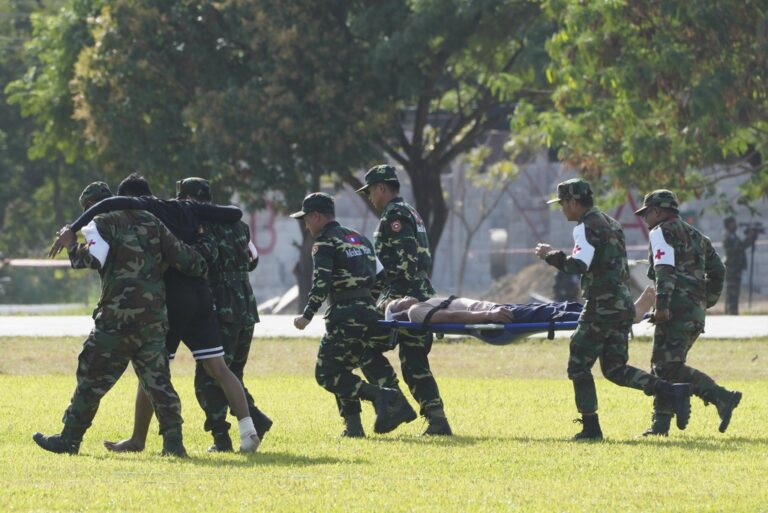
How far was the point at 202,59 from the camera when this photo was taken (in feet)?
113

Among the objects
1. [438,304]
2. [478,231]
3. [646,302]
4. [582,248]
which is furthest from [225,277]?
[478,231]

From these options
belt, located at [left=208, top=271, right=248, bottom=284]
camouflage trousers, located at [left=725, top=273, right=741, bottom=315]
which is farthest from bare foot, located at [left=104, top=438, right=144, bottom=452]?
camouflage trousers, located at [left=725, top=273, right=741, bottom=315]

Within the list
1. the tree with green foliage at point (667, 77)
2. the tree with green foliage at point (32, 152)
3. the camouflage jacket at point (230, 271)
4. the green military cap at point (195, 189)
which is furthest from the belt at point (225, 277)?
the tree with green foliage at point (32, 152)

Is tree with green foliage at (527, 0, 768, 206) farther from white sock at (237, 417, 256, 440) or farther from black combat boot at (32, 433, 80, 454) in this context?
black combat boot at (32, 433, 80, 454)

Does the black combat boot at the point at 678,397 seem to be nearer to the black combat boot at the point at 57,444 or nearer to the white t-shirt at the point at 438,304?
the white t-shirt at the point at 438,304

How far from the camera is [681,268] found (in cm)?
1248

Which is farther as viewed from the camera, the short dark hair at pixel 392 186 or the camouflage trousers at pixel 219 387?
the short dark hair at pixel 392 186

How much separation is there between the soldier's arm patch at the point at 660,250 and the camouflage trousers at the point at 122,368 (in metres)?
3.81

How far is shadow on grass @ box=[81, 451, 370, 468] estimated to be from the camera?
1053 centimetres

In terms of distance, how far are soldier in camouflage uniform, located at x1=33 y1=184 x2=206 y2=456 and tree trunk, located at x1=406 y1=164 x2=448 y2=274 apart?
2671 cm

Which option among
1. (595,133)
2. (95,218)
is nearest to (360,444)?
(95,218)

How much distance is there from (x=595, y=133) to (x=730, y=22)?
12.6 ft

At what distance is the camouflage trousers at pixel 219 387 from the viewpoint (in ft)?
37.8

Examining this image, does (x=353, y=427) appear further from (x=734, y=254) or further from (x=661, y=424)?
(x=734, y=254)
